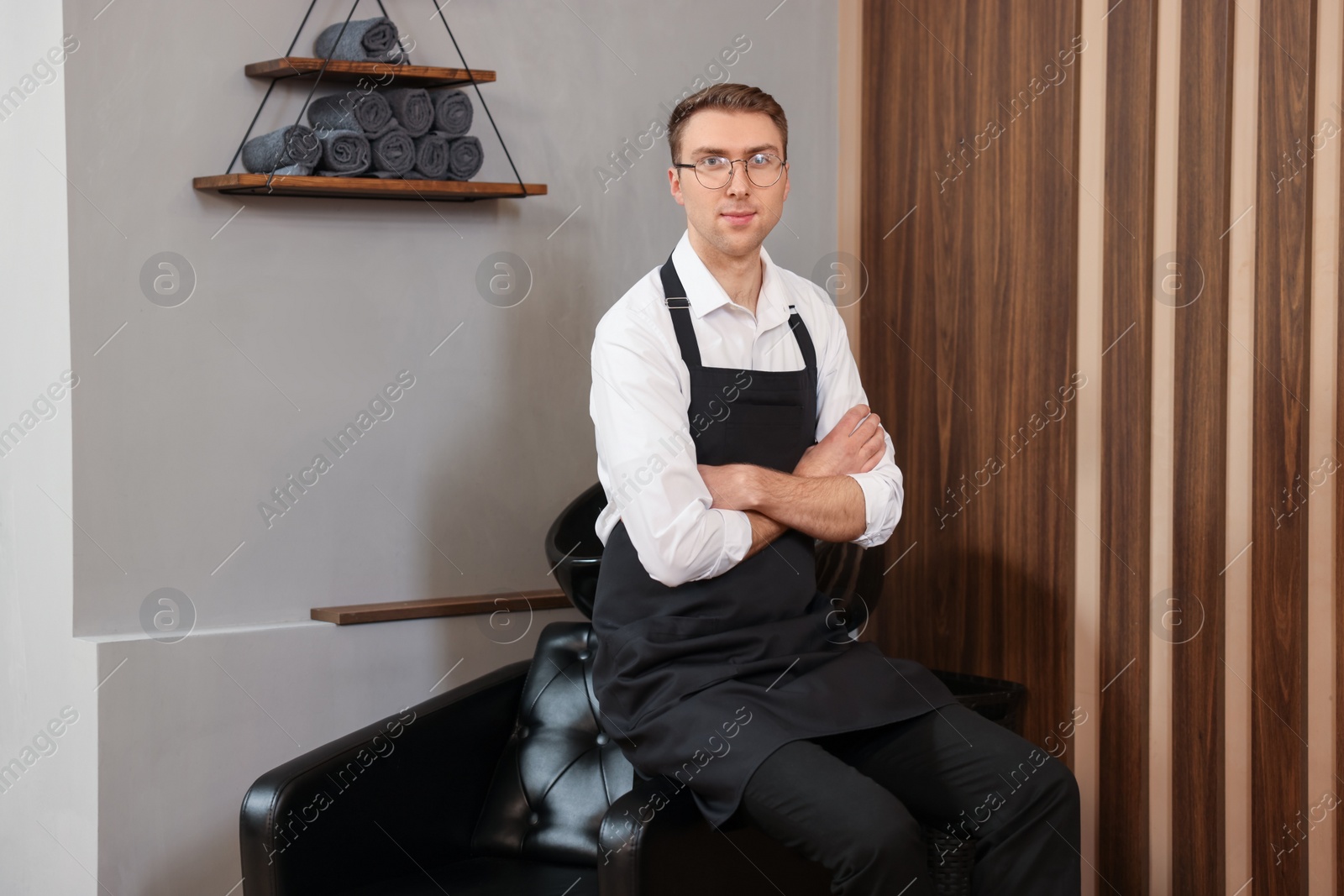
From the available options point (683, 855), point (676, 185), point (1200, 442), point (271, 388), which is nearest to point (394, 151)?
point (271, 388)

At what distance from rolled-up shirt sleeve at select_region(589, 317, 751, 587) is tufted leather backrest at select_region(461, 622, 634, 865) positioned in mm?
448

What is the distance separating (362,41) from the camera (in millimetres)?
2467

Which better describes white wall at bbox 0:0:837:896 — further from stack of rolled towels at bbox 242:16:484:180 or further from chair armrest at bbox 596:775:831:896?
chair armrest at bbox 596:775:831:896

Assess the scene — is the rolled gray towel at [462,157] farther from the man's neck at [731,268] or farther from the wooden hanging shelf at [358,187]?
the man's neck at [731,268]

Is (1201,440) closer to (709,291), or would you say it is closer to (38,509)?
(709,291)

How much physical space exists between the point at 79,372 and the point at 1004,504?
1.79m

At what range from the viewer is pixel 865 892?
1.69 m

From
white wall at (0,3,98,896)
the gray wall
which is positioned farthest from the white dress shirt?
white wall at (0,3,98,896)

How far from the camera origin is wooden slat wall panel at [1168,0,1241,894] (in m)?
2.15

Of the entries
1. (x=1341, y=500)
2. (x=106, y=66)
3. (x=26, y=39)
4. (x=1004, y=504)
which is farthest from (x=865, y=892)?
(x=26, y=39)

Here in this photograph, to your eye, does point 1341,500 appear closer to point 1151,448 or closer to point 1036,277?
point 1151,448

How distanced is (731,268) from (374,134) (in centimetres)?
81

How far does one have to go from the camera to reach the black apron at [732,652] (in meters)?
1.83

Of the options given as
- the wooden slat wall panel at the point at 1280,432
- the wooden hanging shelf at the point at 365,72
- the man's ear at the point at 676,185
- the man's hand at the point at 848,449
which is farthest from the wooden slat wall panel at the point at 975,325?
the wooden hanging shelf at the point at 365,72
